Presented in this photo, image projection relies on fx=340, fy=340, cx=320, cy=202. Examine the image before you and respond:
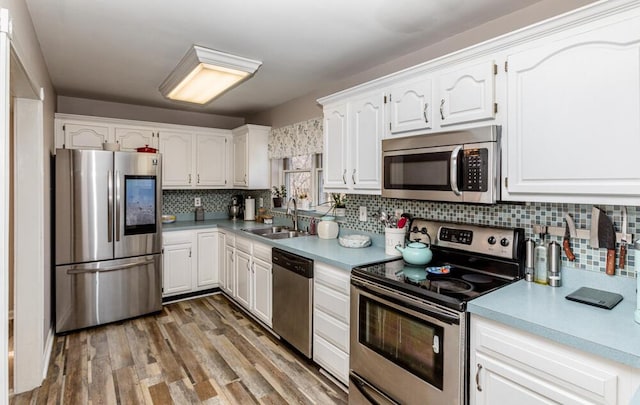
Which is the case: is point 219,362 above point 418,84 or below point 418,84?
below

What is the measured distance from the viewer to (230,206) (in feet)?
16.5

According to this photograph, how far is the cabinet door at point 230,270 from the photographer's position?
383cm

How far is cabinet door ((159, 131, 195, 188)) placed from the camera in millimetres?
4203

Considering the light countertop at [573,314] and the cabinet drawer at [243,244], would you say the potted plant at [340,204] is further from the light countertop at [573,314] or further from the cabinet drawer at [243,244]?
the light countertop at [573,314]

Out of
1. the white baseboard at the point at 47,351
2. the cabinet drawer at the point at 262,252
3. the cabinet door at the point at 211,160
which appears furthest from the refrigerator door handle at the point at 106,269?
the cabinet door at the point at 211,160

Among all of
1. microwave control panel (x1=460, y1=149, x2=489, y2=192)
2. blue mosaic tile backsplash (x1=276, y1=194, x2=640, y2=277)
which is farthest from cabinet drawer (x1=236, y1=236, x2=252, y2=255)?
microwave control panel (x1=460, y1=149, x2=489, y2=192)

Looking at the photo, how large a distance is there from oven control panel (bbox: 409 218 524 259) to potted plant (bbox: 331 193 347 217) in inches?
33.6

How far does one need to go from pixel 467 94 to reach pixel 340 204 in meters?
1.62

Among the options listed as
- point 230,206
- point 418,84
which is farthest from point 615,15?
point 230,206

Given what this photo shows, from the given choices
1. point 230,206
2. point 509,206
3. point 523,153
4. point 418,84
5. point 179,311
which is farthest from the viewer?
point 230,206

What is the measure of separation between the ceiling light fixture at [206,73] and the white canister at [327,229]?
1.45 metres

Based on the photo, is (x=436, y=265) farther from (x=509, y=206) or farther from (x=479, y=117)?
(x=479, y=117)

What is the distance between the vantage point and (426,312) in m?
1.67

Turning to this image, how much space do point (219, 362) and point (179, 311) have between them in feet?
4.27
